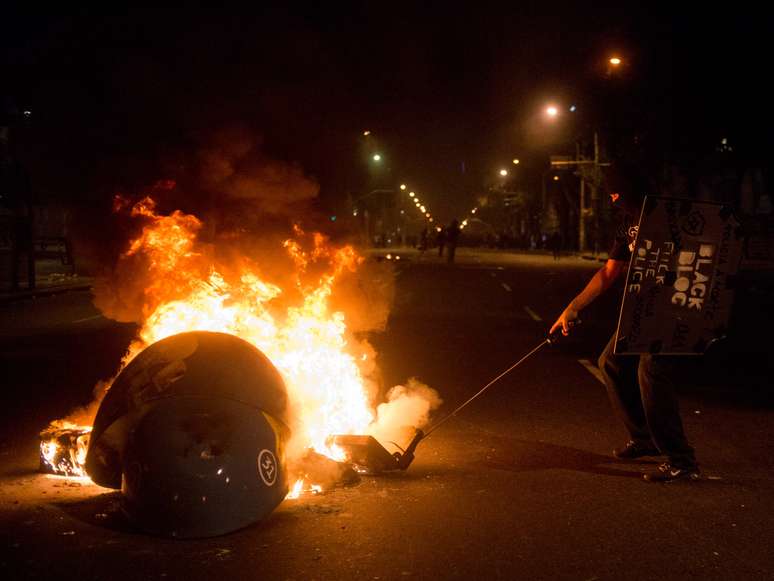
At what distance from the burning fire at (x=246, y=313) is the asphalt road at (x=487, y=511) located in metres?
0.77

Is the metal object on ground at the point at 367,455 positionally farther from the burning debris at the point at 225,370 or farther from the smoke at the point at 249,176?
the smoke at the point at 249,176

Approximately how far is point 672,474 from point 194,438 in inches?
125

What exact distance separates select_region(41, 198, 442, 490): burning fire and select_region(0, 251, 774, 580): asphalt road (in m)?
0.77

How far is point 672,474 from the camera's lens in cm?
604

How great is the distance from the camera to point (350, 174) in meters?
8.70

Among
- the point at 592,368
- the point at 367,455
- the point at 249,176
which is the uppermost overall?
the point at 249,176

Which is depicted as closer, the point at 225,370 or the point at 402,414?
the point at 225,370

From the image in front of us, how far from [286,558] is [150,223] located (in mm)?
3250

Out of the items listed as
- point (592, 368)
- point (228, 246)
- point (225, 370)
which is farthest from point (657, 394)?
point (592, 368)

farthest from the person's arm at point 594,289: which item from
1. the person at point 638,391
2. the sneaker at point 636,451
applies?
the sneaker at point 636,451

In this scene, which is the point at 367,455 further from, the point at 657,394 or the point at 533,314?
the point at 533,314

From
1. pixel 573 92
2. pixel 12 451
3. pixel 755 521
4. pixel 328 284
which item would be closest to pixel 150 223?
pixel 328 284

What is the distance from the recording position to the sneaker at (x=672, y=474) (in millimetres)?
6043

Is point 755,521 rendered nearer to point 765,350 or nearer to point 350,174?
point 350,174
